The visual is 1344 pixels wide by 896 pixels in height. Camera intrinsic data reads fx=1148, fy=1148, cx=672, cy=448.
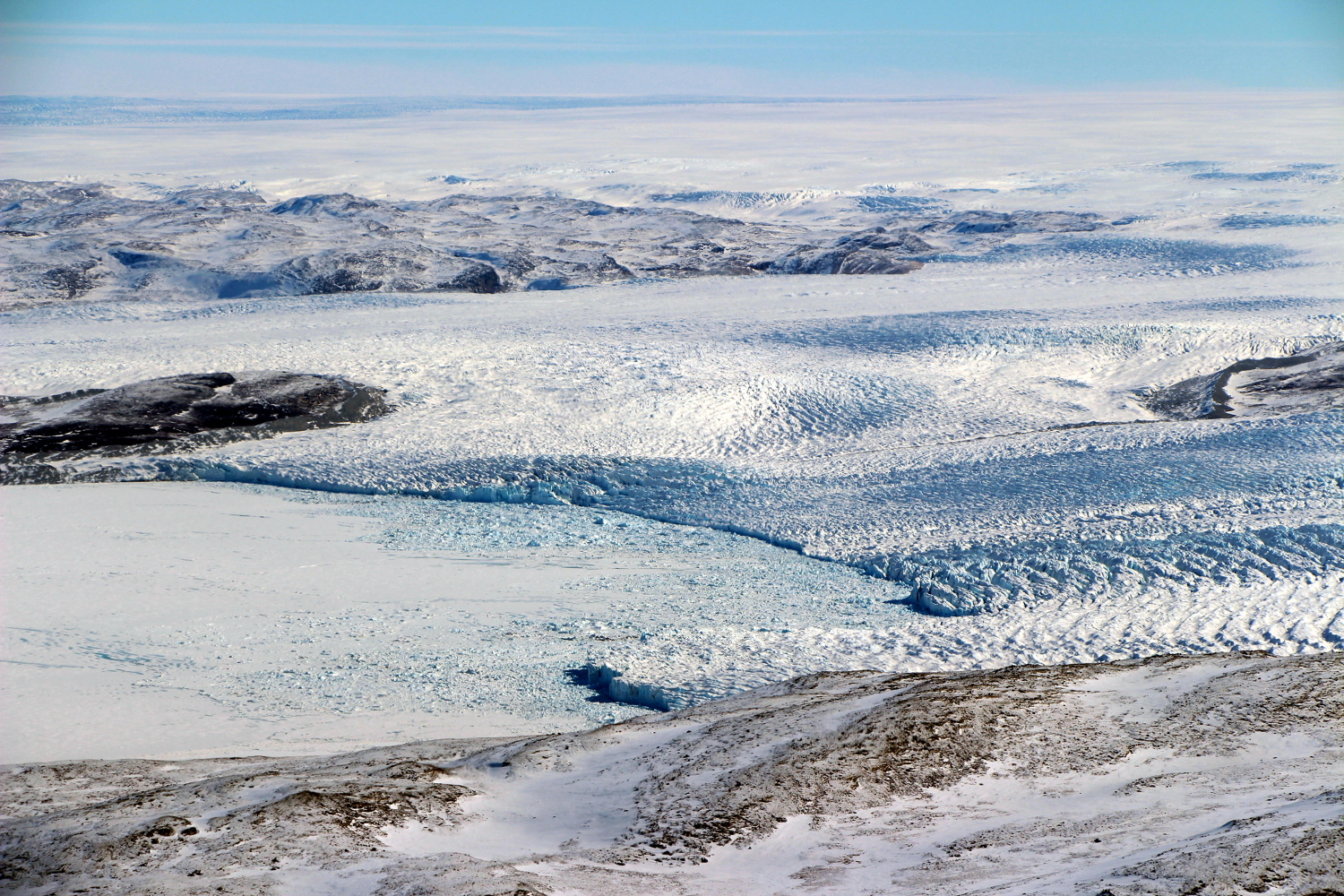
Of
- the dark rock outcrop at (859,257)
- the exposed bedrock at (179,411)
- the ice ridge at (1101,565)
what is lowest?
the ice ridge at (1101,565)

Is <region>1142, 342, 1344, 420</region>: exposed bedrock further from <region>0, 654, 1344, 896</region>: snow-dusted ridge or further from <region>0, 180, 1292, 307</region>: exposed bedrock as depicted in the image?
<region>0, 654, 1344, 896</region>: snow-dusted ridge

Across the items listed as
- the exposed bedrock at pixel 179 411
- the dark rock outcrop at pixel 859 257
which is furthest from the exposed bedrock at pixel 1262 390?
the dark rock outcrop at pixel 859 257

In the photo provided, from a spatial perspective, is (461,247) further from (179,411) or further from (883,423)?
(883,423)

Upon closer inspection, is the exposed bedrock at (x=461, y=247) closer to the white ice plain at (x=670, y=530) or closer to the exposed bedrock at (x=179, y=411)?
the white ice plain at (x=670, y=530)

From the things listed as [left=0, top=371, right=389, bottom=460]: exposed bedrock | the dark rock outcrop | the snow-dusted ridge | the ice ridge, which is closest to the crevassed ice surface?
the ice ridge

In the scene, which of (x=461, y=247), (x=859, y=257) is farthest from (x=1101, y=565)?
(x=461, y=247)
